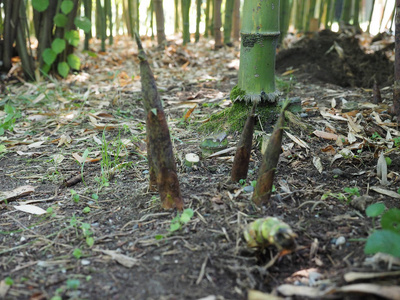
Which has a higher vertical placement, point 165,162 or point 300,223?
point 165,162

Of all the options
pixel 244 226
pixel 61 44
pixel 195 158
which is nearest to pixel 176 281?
pixel 244 226

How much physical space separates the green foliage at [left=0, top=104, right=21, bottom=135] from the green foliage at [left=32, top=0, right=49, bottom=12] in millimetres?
1009

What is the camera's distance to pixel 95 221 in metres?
1.63

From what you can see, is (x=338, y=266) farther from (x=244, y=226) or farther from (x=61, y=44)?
(x=61, y=44)

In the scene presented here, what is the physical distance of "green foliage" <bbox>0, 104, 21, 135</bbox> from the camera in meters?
2.71

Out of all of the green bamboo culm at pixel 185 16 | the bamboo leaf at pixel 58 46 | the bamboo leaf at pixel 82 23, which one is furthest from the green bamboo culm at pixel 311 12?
the bamboo leaf at pixel 58 46

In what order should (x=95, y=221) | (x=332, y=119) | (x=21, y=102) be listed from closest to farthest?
(x=95, y=221) → (x=332, y=119) → (x=21, y=102)

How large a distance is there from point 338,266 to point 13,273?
1.05m

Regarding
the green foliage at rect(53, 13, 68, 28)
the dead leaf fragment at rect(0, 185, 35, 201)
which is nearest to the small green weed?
the dead leaf fragment at rect(0, 185, 35, 201)

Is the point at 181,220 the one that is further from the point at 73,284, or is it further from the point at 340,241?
the point at 340,241

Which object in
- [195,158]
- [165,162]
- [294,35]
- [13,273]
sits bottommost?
[13,273]

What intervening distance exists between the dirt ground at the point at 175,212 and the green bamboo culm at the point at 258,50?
26 centimetres

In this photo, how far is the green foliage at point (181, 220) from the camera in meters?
1.49

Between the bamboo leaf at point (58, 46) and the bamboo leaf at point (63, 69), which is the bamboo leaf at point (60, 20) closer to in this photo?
the bamboo leaf at point (58, 46)
